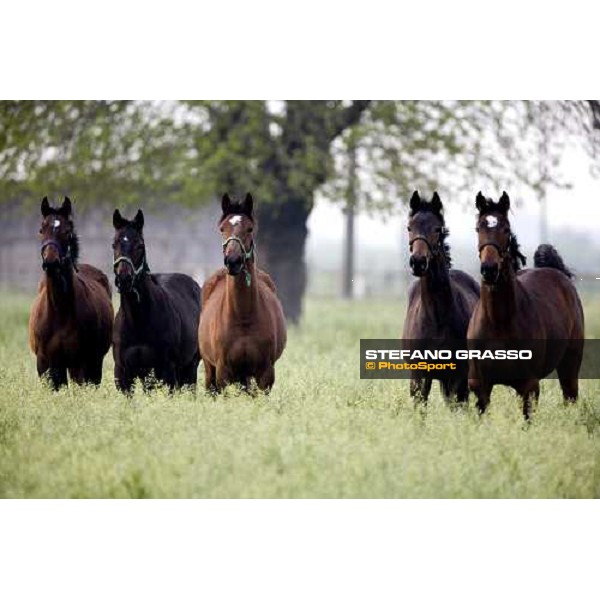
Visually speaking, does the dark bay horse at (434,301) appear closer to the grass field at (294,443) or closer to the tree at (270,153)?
the grass field at (294,443)

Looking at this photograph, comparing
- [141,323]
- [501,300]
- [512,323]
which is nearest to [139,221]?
[141,323]

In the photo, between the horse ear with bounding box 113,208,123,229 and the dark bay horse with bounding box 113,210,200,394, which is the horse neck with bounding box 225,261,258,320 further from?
the horse ear with bounding box 113,208,123,229

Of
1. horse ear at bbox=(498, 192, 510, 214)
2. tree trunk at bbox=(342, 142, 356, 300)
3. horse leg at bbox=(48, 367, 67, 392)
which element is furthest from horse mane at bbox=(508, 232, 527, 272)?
horse leg at bbox=(48, 367, 67, 392)

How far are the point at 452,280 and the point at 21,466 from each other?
12.4ft

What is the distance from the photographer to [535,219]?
27.9 feet

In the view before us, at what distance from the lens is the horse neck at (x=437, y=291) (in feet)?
Result: 26.5

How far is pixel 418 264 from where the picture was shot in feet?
25.4

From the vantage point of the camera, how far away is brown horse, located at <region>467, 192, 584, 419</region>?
7.54 m

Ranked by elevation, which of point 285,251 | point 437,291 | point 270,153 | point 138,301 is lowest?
point 138,301

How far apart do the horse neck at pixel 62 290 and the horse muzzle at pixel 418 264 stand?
300 centimetres

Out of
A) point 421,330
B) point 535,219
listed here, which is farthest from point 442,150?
point 421,330

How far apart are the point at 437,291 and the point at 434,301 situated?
0.28 ft

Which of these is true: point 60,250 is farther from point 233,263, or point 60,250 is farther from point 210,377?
point 210,377

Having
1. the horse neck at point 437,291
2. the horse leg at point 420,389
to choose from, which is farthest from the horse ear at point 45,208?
the horse leg at point 420,389
